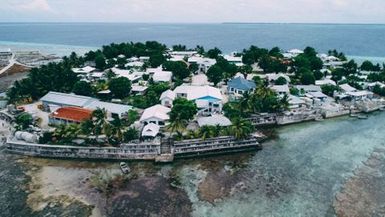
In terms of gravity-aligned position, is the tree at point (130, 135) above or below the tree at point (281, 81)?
below

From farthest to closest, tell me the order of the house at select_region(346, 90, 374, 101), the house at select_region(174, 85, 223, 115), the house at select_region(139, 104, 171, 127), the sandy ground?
1. the house at select_region(346, 90, 374, 101)
2. the house at select_region(174, 85, 223, 115)
3. the house at select_region(139, 104, 171, 127)
4. the sandy ground

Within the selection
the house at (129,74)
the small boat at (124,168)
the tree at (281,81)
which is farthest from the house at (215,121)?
the house at (129,74)

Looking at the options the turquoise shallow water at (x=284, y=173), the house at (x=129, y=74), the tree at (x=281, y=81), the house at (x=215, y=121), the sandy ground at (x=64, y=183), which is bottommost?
the sandy ground at (x=64, y=183)

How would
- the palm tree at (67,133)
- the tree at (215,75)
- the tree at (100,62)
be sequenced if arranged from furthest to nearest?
the tree at (100,62) → the tree at (215,75) → the palm tree at (67,133)

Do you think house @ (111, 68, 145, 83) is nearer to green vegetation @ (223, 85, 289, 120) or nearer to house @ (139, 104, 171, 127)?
house @ (139, 104, 171, 127)

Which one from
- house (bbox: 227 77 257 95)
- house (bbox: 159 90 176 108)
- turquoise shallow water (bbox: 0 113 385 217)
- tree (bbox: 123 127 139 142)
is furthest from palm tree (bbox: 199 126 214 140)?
house (bbox: 227 77 257 95)

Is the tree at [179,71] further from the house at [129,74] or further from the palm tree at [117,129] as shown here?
the palm tree at [117,129]

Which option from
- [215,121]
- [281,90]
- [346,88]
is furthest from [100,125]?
[346,88]
